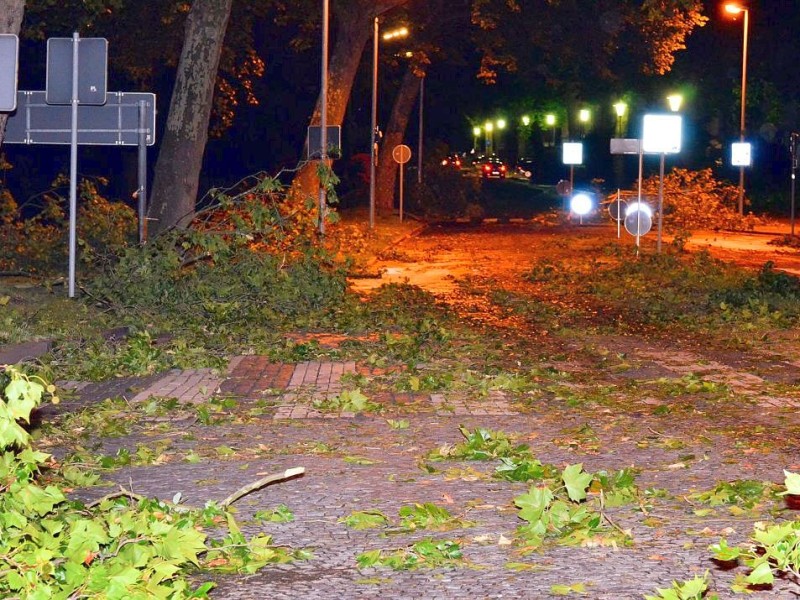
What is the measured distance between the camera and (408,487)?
742cm

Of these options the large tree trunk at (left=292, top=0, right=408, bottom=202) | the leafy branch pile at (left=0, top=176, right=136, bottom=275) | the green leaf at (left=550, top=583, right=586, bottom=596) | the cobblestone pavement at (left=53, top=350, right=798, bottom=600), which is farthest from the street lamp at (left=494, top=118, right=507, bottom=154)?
the green leaf at (left=550, top=583, right=586, bottom=596)

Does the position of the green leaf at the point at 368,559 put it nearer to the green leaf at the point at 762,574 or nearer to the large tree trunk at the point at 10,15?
the green leaf at the point at 762,574

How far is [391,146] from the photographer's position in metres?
48.1

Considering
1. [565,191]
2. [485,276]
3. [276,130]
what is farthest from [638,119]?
[485,276]

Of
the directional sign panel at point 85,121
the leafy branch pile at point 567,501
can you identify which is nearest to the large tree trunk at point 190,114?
the directional sign panel at point 85,121

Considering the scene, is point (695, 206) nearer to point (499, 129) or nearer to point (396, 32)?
point (396, 32)

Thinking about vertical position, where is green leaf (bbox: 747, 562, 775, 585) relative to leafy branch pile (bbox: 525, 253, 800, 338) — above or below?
above

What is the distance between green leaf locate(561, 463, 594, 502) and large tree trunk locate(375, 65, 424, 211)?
40801mm

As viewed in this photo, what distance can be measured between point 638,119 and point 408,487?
66.2 metres

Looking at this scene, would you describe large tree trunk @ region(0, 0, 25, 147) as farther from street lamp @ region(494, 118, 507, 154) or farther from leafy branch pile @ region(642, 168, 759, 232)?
street lamp @ region(494, 118, 507, 154)

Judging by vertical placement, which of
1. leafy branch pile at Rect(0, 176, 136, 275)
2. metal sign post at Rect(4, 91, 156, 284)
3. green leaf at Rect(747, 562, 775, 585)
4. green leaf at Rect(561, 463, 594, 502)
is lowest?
green leaf at Rect(561, 463, 594, 502)

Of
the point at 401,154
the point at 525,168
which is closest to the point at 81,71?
the point at 401,154

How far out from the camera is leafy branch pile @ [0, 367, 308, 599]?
193 inches

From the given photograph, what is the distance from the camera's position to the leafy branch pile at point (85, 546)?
16.1 ft
